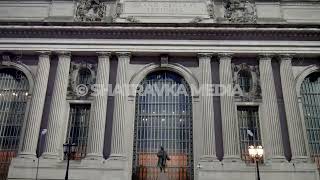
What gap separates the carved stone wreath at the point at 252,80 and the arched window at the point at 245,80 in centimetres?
22

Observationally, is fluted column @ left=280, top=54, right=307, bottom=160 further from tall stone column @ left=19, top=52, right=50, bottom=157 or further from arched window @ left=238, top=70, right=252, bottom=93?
tall stone column @ left=19, top=52, right=50, bottom=157

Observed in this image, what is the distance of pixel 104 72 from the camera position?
92.2 feet

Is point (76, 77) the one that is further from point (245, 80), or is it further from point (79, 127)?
point (245, 80)

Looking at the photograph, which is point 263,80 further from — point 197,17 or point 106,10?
point 106,10

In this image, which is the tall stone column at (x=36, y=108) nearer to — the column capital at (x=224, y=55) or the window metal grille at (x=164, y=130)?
the window metal grille at (x=164, y=130)

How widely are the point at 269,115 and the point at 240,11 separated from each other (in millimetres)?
9306

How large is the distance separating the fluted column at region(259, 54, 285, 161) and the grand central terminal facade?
0.26ft

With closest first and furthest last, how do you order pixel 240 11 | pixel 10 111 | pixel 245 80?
pixel 10 111
pixel 245 80
pixel 240 11

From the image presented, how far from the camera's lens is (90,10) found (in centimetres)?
3038

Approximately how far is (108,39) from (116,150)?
9.17 m

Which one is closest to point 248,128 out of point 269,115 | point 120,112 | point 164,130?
point 269,115

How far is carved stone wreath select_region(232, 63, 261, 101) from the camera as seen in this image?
91.1ft

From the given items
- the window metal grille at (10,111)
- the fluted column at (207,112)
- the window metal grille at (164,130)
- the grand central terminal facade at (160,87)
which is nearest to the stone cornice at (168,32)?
the grand central terminal facade at (160,87)

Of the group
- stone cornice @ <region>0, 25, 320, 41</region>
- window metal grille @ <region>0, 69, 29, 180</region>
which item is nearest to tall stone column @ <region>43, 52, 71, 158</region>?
stone cornice @ <region>0, 25, 320, 41</region>
